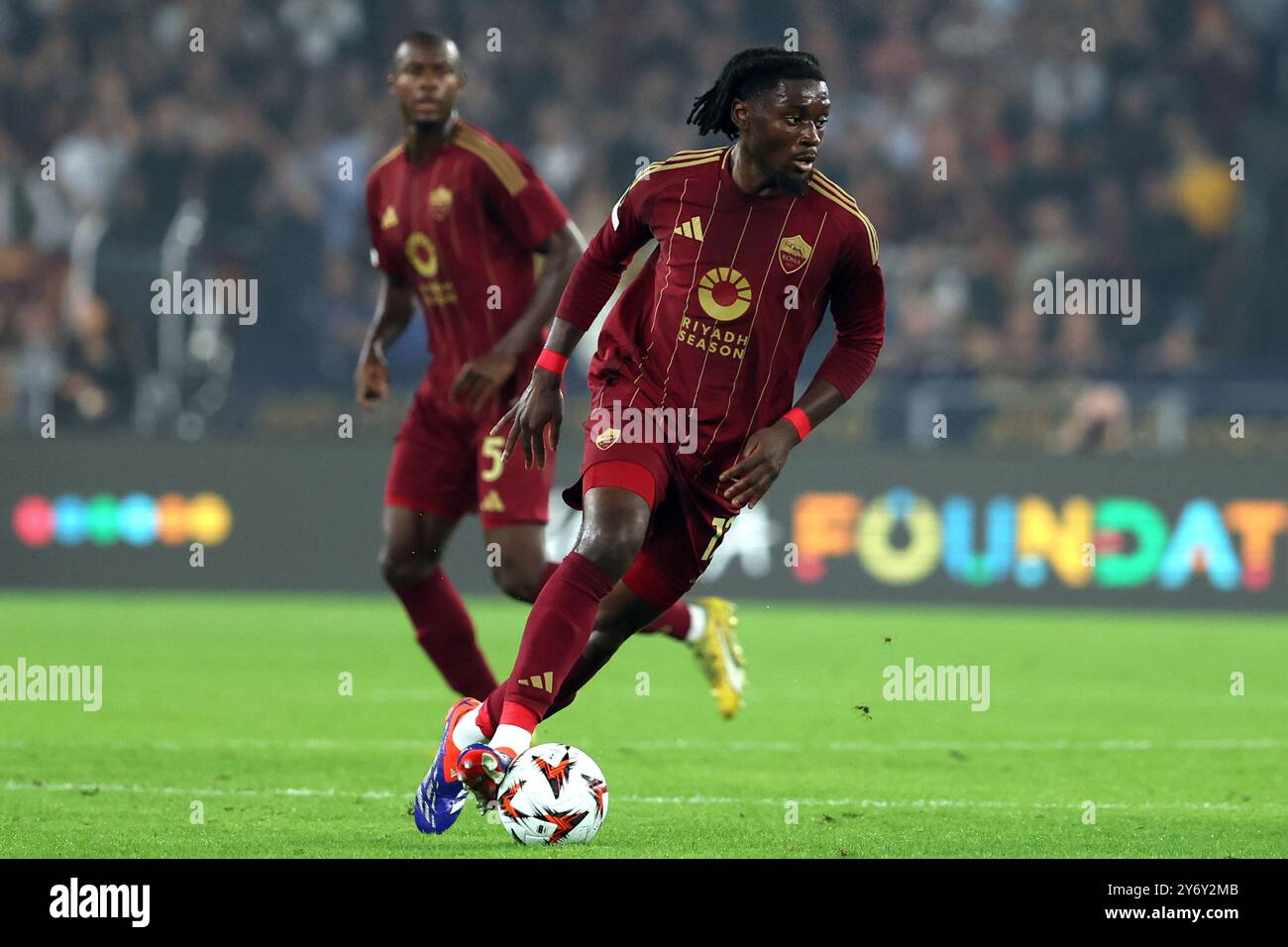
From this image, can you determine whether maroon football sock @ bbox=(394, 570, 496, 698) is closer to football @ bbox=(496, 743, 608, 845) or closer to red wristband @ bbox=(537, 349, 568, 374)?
red wristband @ bbox=(537, 349, 568, 374)

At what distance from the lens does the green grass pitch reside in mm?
5832

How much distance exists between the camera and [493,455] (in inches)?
292

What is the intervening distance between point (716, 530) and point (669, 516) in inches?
5.5

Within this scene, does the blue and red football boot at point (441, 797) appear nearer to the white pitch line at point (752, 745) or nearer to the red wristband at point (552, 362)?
the red wristband at point (552, 362)

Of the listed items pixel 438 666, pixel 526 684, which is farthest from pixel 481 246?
pixel 526 684

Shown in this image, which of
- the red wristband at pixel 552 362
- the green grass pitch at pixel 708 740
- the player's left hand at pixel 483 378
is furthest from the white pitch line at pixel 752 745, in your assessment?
the red wristband at pixel 552 362

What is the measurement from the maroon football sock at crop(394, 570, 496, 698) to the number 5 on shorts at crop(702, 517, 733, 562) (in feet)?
5.46

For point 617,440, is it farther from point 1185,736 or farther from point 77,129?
point 77,129

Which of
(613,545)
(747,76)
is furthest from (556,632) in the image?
(747,76)

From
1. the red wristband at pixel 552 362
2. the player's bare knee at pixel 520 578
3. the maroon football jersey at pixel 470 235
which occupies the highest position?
the maroon football jersey at pixel 470 235

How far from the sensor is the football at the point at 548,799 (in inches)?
212

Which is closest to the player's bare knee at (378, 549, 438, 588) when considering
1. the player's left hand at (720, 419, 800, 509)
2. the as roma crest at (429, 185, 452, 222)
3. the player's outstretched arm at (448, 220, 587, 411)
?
the player's outstretched arm at (448, 220, 587, 411)

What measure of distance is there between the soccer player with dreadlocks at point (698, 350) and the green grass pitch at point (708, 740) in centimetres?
64

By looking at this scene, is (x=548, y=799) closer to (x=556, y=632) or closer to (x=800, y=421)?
(x=556, y=632)
